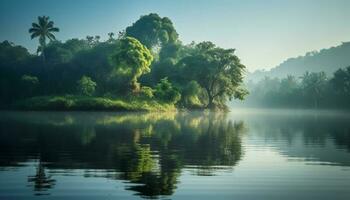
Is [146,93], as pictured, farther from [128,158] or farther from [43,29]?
[128,158]

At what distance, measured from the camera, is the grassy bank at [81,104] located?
91.6 metres

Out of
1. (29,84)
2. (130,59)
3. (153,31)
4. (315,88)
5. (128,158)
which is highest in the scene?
(153,31)

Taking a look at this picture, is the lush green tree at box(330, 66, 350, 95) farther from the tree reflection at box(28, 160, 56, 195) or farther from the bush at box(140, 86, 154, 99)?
the tree reflection at box(28, 160, 56, 195)

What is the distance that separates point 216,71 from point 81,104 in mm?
37272

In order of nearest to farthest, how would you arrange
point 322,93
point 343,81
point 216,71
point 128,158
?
point 128,158, point 216,71, point 343,81, point 322,93

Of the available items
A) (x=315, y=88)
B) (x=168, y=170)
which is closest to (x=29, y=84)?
(x=168, y=170)

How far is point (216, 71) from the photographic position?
111 m

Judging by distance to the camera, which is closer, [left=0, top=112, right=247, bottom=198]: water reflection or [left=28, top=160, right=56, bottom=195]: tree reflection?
[left=28, top=160, right=56, bottom=195]: tree reflection

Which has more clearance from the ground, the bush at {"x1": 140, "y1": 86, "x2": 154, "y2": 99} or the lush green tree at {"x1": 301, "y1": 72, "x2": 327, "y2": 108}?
the lush green tree at {"x1": 301, "y1": 72, "x2": 327, "y2": 108}

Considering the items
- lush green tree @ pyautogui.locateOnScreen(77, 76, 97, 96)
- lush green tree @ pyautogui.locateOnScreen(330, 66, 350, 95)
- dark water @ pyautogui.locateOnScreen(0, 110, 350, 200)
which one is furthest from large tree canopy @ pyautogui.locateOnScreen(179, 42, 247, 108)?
dark water @ pyautogui.locateOnScreen(0, 110, 350, 200)

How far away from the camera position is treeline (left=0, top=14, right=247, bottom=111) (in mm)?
101375

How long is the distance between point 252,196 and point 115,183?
4.40m

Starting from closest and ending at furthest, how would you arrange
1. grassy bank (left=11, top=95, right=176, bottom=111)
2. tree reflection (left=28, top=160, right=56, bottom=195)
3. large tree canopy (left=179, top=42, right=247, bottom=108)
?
1. tree reflection (left=28, top=160, right=56, bottom=195)
2. grassy bank (left=11, top=95, right=176, bottom=111)
3. large tree canopy (left=179, top=42, right=247, bottom=108)

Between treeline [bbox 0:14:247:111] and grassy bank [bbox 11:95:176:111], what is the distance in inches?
175
